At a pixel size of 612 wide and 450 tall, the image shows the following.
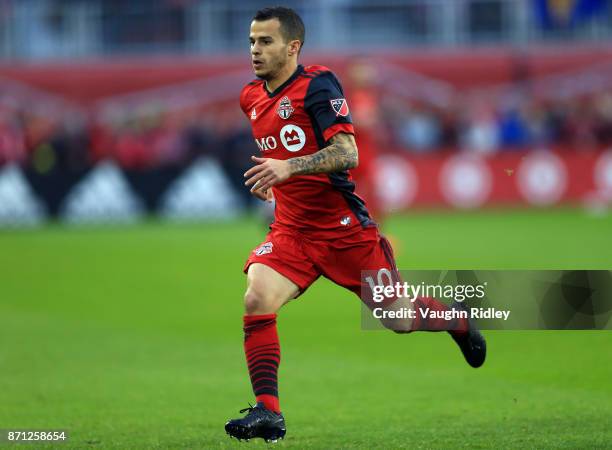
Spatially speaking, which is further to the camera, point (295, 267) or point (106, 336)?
point (106, 336)

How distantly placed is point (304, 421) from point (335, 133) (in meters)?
1.89

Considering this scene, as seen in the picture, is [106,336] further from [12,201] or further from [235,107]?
[235,107]

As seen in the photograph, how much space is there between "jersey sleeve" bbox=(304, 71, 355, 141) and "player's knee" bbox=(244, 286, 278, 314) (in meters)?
0.95

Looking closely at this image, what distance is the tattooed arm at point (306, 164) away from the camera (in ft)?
20.2

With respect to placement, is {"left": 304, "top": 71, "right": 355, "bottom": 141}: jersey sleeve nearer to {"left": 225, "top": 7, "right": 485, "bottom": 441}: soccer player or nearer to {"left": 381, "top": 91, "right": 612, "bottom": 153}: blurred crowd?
{"left": 225, "top": 7, "right": 485, "bottom": 441}: soccer player

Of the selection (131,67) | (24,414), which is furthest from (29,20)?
(24,414)

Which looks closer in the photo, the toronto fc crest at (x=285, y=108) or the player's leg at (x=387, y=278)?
the player's leg at (x=387, y=278)

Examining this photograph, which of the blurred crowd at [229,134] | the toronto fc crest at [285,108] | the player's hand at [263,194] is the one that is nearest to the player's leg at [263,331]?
the player's hand at [263,194]

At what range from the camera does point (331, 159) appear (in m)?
6.42

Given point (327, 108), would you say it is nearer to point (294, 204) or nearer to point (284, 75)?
point (284, 75)

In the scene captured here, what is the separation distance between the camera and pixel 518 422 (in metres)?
7.02

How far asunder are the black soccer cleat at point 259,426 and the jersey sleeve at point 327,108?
1.56 m

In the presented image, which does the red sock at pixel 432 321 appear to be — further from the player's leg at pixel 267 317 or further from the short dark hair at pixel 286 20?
the short dark hair at pixel 286 20

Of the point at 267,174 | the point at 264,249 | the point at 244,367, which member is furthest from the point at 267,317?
the point at 244,367
